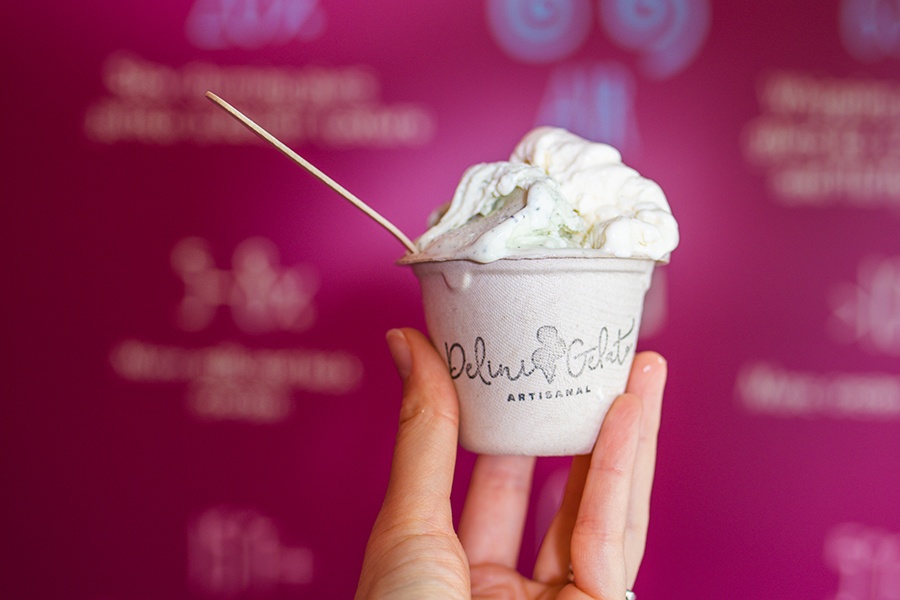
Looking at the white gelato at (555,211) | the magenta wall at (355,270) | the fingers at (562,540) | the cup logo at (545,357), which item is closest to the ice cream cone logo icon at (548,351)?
the cup logo at (545,357)

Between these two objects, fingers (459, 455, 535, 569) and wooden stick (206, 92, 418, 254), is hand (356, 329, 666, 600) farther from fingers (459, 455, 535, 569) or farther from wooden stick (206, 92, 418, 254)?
wooden stick (206, 92, 418, 254)

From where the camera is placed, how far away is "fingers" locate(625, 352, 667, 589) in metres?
1.12

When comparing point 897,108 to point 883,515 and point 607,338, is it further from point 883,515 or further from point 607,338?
point 607,338

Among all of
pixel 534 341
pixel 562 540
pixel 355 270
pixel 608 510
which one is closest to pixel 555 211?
pixel 534 341

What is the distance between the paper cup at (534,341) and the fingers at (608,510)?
28 millimetres

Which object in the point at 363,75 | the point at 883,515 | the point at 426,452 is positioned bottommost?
the point at 883,515

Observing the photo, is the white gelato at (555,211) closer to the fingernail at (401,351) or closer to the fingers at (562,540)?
the fingernail at (401,351)

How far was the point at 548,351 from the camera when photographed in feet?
3.04

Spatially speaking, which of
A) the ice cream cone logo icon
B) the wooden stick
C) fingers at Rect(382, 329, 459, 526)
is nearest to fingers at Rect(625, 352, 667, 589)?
the ice cream cone logo icon

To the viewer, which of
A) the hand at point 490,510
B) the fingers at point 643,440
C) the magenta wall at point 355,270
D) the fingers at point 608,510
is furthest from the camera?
the magenta wall at point 355,270

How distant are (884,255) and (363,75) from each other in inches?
52.3

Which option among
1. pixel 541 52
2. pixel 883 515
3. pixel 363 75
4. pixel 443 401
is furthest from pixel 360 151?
pixel 883 515

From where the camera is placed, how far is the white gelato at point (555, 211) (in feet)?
2.87

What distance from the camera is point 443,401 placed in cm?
95
